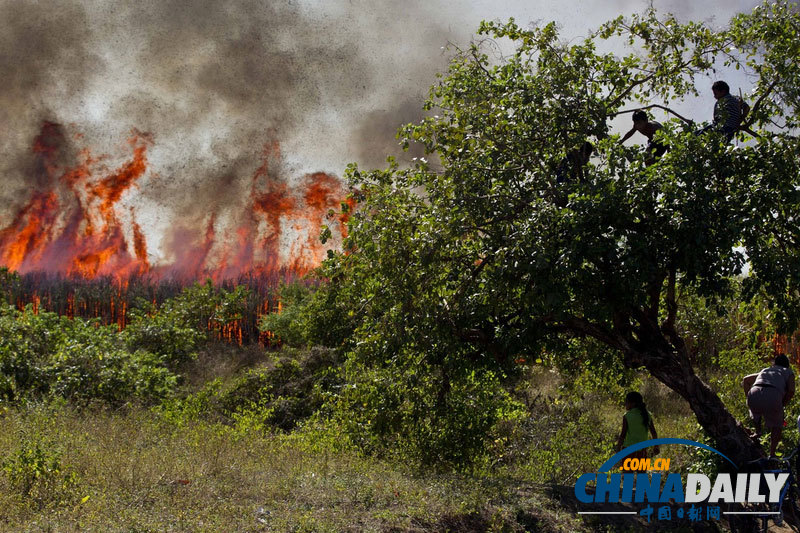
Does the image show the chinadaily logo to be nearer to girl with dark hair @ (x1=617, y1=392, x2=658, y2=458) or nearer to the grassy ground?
girl with dark hair @ (x1=617, y1=392, x2=658, y2=458)

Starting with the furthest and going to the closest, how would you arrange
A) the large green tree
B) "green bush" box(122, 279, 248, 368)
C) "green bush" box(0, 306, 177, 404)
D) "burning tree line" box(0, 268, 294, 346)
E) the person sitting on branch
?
"burning tree line" box(0, 268, 294, 346)
"green bush" box(122, 279, 248, 368)
"green bush" box(0, 306, 177, 404)
the person sitting on branch
the large green tree

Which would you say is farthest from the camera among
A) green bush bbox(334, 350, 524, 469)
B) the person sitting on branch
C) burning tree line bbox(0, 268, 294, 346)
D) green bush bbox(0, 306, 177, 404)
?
burning tree line bbox(0, 268, 294, 346)

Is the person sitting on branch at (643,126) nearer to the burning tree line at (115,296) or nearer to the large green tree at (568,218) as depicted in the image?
the large green tree at (568,218)

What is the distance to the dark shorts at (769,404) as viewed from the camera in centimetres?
862

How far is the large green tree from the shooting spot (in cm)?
736

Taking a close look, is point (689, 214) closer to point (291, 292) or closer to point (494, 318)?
point (494, 318)

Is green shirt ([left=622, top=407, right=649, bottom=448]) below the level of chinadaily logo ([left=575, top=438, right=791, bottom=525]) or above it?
above

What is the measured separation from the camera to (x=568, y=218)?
7.42 meters

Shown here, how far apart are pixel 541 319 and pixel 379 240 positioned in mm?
2435

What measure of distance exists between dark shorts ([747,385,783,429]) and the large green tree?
0.48 meters

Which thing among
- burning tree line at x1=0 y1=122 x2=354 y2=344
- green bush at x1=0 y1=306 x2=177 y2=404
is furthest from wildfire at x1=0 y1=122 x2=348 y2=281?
green bush at x1=0 y1=306 x2=177 y2=404

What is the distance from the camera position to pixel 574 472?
11.7 metres

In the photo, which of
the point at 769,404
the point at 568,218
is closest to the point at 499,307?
the point at 568,218

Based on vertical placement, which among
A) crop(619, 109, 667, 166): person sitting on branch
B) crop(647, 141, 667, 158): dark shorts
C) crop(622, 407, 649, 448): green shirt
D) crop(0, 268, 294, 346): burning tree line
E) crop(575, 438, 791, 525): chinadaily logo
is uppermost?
crop(0, 268, 294, 346): burning tree line
